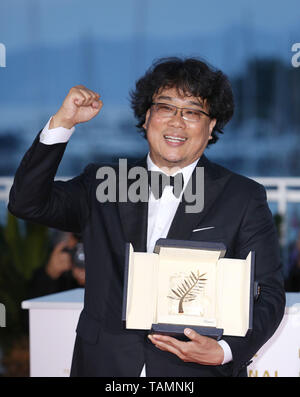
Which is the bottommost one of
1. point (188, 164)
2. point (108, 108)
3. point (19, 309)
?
point (19, 309)

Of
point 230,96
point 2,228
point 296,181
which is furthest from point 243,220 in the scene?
point 296,181

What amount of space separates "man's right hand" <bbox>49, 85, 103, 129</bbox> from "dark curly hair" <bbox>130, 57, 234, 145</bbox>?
278mm

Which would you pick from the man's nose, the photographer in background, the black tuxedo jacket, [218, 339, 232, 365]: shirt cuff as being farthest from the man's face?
the photographer in background

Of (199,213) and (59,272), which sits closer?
(199,213)

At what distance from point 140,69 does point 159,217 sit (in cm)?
1153

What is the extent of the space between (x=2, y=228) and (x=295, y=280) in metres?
2.36

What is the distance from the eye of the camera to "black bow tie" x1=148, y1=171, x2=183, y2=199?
6.72 ft

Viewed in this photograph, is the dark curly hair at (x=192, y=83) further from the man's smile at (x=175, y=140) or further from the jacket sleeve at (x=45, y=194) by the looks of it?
the jacket sleeve at (x=45, y=194)

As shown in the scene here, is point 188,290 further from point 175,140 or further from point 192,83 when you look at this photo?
point 192,83

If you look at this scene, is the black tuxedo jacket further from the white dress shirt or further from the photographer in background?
the photographer in background

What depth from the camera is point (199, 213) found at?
77.7 inches

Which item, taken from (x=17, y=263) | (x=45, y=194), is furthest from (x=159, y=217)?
(x=17, y=263)
